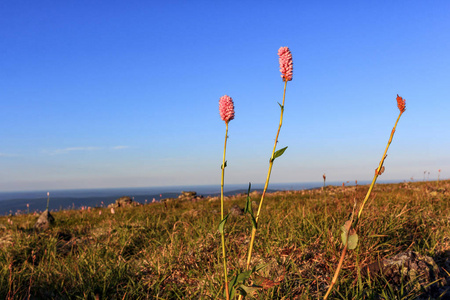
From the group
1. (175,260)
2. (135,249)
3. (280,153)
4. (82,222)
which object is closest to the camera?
(280,153)

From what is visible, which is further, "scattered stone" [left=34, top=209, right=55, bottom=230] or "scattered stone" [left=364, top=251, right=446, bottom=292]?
"scattered stone" [left=34, top=209, right=55, bottom=230]

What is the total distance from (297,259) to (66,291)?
290 cm

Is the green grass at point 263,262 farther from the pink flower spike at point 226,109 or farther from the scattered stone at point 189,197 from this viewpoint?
the scattered stone at point 189,197

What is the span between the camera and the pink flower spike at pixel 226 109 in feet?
7.09

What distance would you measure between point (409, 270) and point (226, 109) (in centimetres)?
290

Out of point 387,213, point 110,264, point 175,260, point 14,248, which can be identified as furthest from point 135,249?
point 387,213

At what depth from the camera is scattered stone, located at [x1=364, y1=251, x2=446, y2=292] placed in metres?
3.36

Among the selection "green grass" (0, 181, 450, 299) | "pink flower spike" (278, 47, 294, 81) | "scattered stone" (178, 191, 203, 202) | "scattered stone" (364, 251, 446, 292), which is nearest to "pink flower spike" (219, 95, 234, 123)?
"pink flower spike" (278, 47, 294, 81)

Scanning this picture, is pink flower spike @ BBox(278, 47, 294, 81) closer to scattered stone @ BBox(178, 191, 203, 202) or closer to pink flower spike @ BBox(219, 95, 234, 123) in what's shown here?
pink flower spike @ BBox(219, 95, 234, 123)

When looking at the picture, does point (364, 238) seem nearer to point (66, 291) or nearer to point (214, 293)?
point (214, 293)

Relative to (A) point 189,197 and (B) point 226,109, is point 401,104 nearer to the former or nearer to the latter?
(B) point 226,109

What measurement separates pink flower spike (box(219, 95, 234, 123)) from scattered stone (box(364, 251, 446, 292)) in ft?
8.03

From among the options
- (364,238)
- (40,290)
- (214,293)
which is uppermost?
(364,238)

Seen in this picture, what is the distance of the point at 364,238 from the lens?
4.06 m
